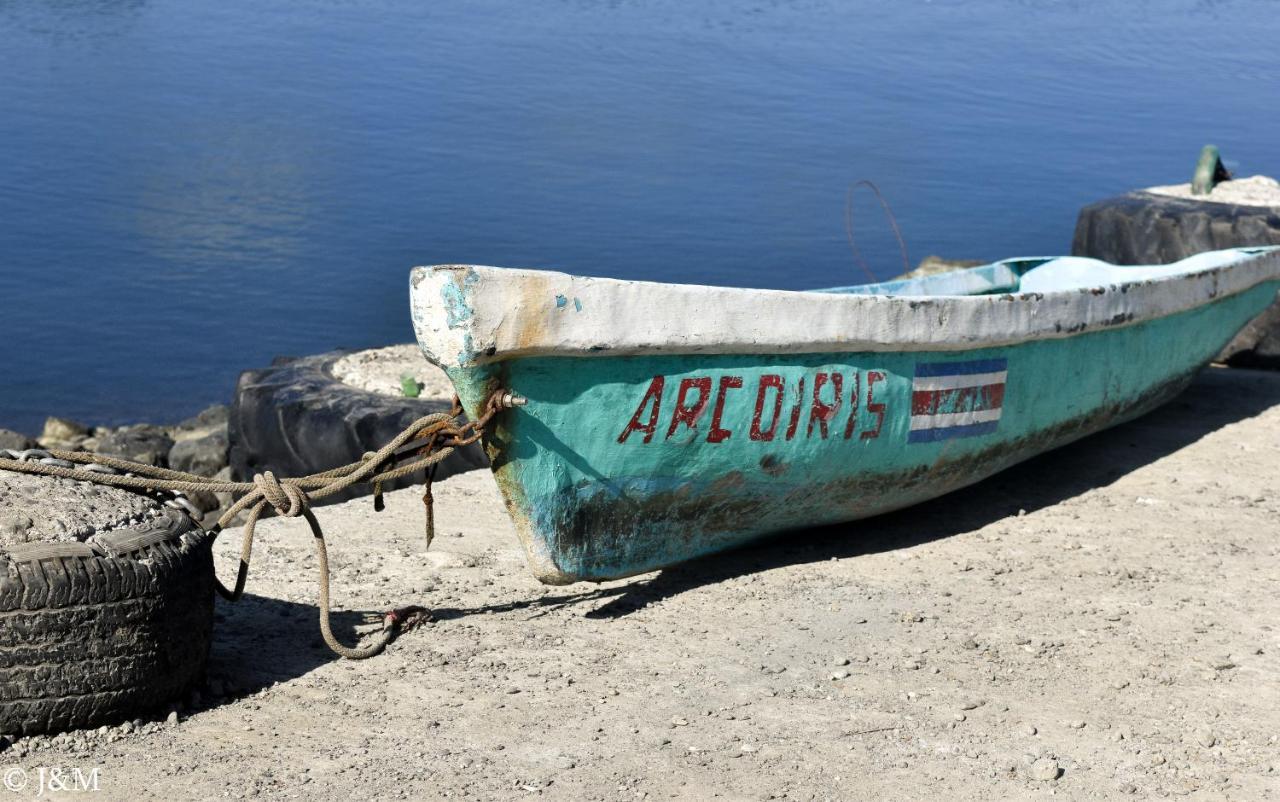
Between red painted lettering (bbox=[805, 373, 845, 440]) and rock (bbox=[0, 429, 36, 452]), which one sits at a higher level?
red painted lettering (bbox=[805, 373, 845, 440])

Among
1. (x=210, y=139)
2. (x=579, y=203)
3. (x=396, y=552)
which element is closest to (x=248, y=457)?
(x=396, y=552)

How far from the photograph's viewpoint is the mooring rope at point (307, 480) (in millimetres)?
4168

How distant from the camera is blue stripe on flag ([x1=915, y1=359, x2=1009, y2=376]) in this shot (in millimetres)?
5539

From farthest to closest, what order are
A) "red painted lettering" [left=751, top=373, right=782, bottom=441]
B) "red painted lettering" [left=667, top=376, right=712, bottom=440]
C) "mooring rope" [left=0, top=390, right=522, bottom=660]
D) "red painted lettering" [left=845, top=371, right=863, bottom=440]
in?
"red painted lettering" [left=845, top=371, right=863, bottom=440] < "red painted lettering" [left=751, top=373, right=782, bottom=441] < "red painted lettering" [left=667, top=376, right=712, bottom=440] < "mooring rope" [left=0, top=390, right=522, bottom=660]

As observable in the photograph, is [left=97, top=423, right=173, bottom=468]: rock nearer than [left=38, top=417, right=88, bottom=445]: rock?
Yes

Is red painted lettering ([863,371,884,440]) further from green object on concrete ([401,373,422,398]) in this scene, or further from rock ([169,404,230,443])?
rock ([169,404,230,443])

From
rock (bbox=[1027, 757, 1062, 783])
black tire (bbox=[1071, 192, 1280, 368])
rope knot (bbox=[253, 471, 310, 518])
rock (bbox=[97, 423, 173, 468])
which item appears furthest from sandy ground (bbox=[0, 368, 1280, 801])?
rock (bbox=[97, 423, 173, 468])

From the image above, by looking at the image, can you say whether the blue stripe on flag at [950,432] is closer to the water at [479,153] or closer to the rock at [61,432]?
the rock at [61,432]

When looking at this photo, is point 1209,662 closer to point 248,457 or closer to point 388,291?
point 248,457

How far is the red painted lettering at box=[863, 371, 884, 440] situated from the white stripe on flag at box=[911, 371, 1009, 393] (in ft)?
0.67

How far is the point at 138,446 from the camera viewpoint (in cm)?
941

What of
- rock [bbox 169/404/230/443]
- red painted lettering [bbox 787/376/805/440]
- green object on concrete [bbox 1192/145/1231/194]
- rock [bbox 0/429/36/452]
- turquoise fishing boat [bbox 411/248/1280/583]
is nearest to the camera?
turquoise fishing boat [bbox 411/248/1280/583]

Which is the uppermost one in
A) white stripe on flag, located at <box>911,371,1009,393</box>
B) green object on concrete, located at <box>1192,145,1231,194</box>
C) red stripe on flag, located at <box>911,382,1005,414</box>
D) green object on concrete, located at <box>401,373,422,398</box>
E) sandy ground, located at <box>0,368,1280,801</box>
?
green object on concrete, located at <box>1192,145,1231,194</box>

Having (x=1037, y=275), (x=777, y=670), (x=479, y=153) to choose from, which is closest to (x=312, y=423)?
(x=777, y=670)
